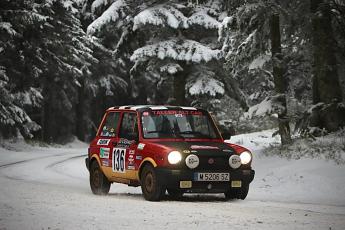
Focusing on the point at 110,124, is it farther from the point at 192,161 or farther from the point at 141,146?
the point at 192,161

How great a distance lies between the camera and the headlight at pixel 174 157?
11641 mm

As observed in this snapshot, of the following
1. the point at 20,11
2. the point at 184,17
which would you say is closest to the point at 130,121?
the point at 184,17

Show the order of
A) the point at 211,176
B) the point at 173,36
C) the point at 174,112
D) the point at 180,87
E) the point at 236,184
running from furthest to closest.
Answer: the point at 180,87 < the point at 173,36 < the point at 174,112 < the point at 236,184 < the point at 211,176

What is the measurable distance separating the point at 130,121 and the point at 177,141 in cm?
133

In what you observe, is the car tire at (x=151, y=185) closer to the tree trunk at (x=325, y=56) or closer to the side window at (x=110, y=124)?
the side window at (x=110, y=124)

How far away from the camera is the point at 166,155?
11.6m

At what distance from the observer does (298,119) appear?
1884 cm

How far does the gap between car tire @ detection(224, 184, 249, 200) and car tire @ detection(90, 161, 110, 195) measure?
262 centimetres

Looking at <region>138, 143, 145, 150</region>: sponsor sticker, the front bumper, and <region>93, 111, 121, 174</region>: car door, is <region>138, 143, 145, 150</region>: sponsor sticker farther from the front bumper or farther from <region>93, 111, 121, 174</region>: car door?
<region>93, 111, 121, 174</region>: car door

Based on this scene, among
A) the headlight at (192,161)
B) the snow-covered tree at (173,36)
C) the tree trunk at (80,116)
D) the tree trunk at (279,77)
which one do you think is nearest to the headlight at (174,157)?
the headlight at (192,161)

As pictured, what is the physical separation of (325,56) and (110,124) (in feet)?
24.6

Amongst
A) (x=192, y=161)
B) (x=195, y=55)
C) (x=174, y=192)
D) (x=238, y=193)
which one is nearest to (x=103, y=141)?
(x=174, y=192)

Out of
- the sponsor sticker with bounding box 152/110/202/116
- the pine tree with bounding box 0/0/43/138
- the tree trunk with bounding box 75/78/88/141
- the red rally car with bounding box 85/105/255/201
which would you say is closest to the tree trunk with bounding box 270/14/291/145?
the red rally car with bounding box 85/105/255/201

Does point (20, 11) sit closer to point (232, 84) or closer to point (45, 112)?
point (232, 84)
